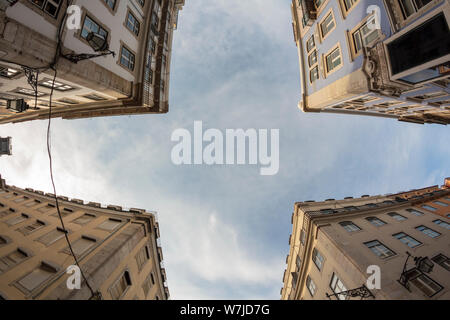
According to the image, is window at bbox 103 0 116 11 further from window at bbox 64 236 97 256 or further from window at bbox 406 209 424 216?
window at bbox 406 209 424 216

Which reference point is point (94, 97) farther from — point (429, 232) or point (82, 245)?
point (429, 232)

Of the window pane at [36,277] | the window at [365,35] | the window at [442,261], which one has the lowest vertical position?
the window at [442,261]

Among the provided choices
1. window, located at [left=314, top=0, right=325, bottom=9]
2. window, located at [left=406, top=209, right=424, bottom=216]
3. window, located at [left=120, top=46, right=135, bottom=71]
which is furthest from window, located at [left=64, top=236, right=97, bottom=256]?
window, located at [left=406, top=209, right=424, bottom=216]

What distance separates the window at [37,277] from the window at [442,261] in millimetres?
26473

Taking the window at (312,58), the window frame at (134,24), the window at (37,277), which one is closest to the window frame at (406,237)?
the window at (312,58)

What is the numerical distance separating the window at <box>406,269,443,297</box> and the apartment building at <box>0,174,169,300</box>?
1988 cm

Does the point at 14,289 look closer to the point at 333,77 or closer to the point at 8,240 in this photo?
the point at 8,240

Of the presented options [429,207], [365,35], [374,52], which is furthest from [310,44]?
[429,207]

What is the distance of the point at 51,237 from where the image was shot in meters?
14.3

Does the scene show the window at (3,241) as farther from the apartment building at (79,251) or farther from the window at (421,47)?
the window at (421,47)

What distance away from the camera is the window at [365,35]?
12.6 m
